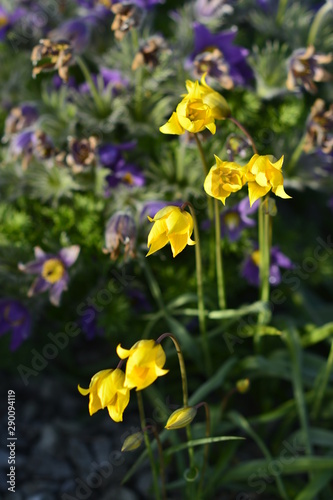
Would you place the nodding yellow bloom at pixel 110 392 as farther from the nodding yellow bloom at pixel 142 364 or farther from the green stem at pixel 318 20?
the green stem at pixel 318 20

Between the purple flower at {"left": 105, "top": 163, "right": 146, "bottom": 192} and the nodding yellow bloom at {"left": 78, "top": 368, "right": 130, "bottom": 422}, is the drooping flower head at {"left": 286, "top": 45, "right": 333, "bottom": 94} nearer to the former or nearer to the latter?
the purple flower at {"left": 105, "top": 163, "right": 146, "bottom": 192}

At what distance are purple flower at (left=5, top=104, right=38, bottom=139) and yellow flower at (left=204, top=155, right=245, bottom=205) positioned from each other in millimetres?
1035

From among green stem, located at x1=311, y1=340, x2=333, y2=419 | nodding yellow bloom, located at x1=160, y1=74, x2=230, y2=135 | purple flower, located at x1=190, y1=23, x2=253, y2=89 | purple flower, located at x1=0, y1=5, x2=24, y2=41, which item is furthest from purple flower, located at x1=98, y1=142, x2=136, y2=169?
green stem, located at x1=311, y1=340, x2=333, y2=419

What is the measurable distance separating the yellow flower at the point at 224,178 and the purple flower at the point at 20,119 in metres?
1.04

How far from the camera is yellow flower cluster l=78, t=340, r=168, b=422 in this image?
0.96 m

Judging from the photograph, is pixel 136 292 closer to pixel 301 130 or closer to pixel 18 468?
pixel 18 468

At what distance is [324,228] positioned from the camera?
2318 mm

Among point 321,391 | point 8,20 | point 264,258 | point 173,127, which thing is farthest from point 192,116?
point 8,20

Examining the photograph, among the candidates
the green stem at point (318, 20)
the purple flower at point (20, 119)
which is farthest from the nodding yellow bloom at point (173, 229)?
the green stem at point (318, 20)

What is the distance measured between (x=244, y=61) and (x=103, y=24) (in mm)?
483

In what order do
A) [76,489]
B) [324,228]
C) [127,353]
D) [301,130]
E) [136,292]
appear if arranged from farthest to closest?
[324,228]
[301,130]
[136,292]
[76,489]
[127,353]

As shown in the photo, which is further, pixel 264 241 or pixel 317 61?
pixel 317 61

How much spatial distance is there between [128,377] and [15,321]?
82 centimetres

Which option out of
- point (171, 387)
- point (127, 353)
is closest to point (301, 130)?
point (171, 387)
